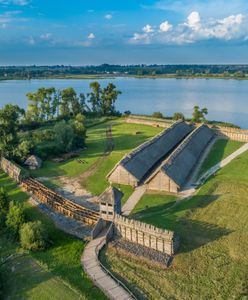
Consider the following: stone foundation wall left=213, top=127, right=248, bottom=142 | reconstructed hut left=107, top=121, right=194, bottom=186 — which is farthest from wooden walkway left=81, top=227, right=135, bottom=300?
stone foundation wall left=213, top=127, right=248, bottom=142

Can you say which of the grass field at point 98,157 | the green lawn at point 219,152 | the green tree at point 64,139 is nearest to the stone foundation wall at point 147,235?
the grass field at point 98,157

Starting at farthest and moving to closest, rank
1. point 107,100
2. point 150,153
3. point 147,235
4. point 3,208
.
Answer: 1. point 107,100
2. point 150,153
3. point 3,208
4. point 147,235

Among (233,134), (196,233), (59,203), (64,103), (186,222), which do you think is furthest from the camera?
(64,103)

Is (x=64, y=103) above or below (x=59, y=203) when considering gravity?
above

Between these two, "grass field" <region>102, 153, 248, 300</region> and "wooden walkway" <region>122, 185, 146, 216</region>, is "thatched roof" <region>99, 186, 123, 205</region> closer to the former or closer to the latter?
"wooden walkway" <region>122, 185, 146, 216</region>

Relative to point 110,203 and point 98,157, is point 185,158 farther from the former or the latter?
point 110,203

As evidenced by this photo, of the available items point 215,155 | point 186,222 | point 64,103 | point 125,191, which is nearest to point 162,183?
point 125,191

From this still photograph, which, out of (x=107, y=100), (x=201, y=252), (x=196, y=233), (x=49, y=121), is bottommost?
(x=201, y=252)
